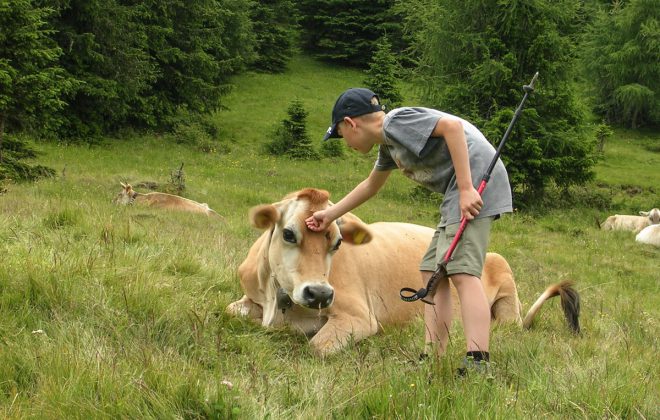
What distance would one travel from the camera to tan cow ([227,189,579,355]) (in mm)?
4938

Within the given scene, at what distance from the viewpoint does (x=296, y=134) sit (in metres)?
29.8

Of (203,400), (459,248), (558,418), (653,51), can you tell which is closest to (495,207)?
(459,248)

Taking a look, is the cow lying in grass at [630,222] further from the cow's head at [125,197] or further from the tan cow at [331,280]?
the tan cow at [331,280]

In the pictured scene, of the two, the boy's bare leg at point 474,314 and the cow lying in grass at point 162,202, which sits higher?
the boy's bare leg at point 474,314

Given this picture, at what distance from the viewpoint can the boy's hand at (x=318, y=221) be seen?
4898 mm

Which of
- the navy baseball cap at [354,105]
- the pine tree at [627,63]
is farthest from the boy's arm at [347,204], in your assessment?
the pine tree at [627,63]

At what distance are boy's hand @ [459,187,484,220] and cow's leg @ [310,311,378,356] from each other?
1321mm

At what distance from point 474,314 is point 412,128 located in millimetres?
1214

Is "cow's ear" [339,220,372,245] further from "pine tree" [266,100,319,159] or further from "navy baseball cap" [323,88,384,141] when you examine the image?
"pine tree" [266,100,319,159]

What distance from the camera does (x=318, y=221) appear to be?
16.2 ft

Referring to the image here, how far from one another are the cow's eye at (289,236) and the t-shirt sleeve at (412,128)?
1.15m

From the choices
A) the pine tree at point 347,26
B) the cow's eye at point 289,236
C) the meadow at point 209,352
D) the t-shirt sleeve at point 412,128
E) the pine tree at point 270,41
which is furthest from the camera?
the pine tree at point 347,26

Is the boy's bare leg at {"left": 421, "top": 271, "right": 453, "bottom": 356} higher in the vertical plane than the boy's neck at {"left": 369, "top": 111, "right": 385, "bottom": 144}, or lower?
lower

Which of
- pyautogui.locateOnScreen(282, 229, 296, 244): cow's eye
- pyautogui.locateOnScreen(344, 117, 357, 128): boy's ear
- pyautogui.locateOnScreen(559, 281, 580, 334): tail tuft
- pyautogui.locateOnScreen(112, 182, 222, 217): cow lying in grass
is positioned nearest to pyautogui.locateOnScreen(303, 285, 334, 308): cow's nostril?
pyautogui.locateOnScreen(282, 229, 296, 244): cow's eye
